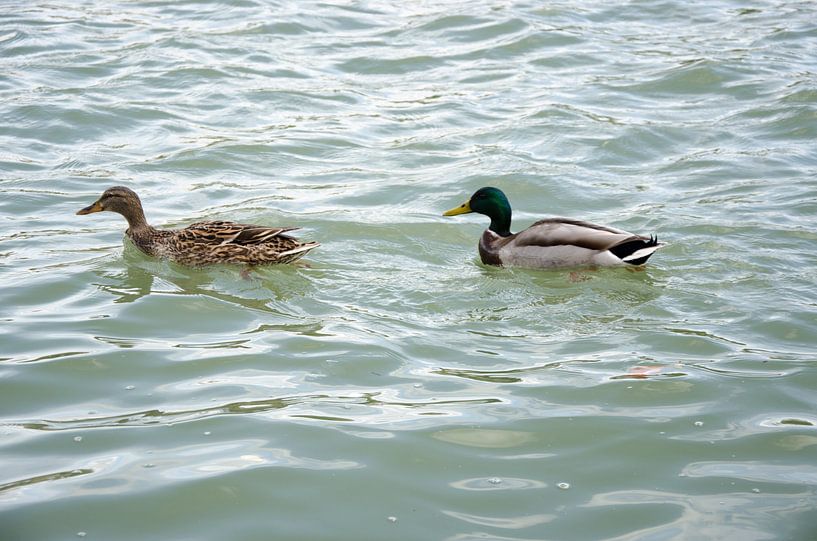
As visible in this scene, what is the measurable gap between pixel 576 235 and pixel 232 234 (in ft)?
9.60

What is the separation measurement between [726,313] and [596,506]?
3.17m

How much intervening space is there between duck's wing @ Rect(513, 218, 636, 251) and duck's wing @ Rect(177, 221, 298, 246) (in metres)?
2.20

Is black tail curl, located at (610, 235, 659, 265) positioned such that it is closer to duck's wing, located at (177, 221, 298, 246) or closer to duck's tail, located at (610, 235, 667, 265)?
duck's tail, located at (610, 235, 667, 265)

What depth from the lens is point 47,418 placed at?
237 inches

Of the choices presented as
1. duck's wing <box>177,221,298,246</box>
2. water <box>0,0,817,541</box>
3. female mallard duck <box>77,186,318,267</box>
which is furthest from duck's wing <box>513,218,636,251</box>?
duck's wing <box>177,221,298,246</box>

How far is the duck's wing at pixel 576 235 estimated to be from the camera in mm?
8969

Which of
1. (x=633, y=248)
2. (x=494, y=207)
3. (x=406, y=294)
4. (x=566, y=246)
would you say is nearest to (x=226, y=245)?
(x=406, y=294)

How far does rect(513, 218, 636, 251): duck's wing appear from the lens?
8.97 meters

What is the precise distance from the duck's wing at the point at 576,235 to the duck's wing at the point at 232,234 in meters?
2.20

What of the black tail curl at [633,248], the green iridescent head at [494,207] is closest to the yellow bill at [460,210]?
the green iridescent head at [494,207]

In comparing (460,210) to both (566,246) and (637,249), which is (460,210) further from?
(637,249)

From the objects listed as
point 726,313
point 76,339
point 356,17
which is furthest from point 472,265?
point 356,17

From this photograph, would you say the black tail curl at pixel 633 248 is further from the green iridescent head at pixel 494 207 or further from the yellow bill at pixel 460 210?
the yellow bill at pixel 460 210

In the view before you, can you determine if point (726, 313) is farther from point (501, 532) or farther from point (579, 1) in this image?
point (579, 1)
